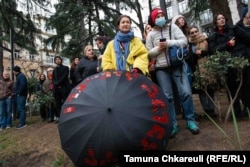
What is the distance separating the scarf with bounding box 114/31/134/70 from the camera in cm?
516

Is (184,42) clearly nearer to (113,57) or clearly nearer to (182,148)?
(113,57)

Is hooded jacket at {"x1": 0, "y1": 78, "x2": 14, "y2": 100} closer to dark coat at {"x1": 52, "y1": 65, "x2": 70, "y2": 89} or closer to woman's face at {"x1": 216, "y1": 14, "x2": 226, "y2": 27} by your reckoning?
dark coat at {"x1": 52, "y1": 65, "x2": 70, "y2": 89}

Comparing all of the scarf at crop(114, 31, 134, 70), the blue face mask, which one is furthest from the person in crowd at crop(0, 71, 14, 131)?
the blue face mask

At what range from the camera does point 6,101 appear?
10867 mm

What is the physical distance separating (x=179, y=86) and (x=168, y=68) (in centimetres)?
33

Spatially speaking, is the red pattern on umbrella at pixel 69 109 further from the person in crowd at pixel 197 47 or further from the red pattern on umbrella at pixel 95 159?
the person in crowd at pixel 197 47

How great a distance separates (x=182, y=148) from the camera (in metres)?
4.88

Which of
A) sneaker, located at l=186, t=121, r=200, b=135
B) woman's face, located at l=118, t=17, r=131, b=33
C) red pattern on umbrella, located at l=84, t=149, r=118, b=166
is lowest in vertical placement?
red pattern on umbrella, located at l=84, t=149, r=118, b=166

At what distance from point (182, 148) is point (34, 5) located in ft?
33.3

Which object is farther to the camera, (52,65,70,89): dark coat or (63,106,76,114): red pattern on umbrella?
(52,65,70,89): dark coat

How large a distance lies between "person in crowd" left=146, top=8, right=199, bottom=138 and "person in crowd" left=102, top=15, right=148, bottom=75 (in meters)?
0.29

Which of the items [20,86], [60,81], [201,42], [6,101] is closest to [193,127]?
[201,42]

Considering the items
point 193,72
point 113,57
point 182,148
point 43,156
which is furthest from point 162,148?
point 43,156

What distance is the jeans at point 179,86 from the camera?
524cm
